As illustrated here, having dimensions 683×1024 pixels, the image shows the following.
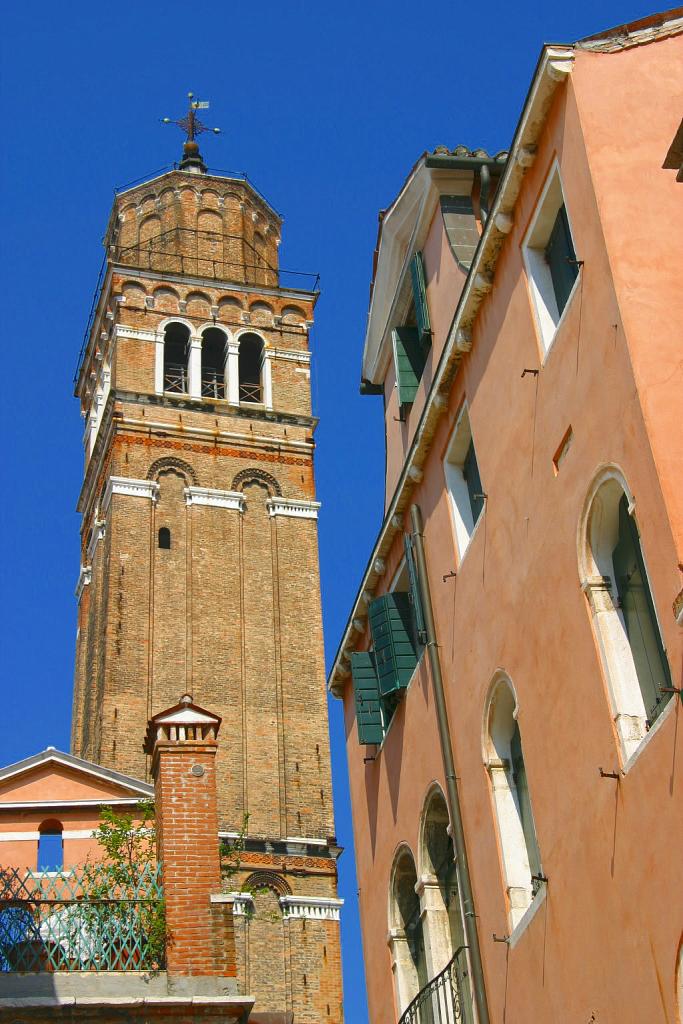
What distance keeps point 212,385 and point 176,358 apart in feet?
5.42

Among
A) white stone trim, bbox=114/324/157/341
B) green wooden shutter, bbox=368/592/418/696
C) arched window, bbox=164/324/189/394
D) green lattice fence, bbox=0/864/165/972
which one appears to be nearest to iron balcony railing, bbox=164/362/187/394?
arched window, bbox=164/324/189/394

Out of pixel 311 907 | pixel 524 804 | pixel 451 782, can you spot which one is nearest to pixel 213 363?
pixel 311 907

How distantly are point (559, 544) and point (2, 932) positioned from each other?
17.0 feet

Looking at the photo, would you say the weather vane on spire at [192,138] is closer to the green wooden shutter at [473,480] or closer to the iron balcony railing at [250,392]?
the iron balcony railing at [250,392]

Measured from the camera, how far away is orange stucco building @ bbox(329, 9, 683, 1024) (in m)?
8.18

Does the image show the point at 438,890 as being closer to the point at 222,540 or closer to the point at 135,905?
the point at 135,905

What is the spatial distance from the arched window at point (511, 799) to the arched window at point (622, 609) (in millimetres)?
1740

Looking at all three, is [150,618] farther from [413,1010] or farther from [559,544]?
[559,544]

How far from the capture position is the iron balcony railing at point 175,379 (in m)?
41.3

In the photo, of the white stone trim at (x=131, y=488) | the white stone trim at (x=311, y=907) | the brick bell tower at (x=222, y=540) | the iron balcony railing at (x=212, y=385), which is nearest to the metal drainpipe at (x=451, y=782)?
the brick bell tower at (x=222, y=540)

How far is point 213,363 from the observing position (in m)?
43.0

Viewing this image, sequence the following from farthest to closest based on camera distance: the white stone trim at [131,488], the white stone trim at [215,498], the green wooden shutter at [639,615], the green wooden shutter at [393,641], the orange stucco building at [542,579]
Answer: the white stone trim at [215,498] < the white stone trim at [131,488] < the green wooden shutter at [393,641] < the green wooden shutter at [639,615] < the orange stucco building at [542,579]

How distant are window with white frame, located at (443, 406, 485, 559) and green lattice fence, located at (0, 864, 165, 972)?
3.72 metres

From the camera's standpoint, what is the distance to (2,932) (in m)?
11.0
